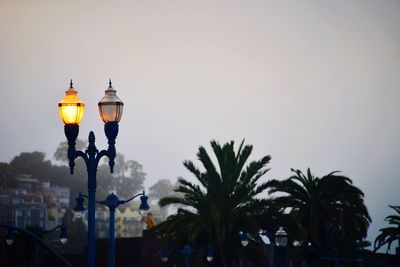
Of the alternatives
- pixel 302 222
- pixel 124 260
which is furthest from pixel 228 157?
pixel 124 260

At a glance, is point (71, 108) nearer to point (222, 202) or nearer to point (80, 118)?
point (80, 118)

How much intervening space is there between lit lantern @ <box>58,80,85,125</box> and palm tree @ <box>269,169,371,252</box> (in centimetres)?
3220

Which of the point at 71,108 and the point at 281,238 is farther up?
the point at 71,108

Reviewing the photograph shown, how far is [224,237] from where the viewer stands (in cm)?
4194

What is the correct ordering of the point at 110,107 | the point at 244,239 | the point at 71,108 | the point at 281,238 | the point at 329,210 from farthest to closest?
the point at 329,210 < the point at 244,239 < the point at 281,238 < the point at 110,107 < the point at 71,108

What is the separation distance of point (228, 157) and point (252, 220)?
144 inches

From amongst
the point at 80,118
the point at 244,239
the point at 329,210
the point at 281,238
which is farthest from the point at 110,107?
the point at 329,210

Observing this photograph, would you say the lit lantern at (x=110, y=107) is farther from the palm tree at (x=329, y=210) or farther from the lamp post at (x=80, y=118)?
the palm tree at (x=329, y=210)

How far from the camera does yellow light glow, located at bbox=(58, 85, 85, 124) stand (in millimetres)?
19109

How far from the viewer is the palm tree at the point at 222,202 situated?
43062 mm

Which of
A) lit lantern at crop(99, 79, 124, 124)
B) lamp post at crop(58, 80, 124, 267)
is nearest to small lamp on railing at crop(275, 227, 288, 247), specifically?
lamp post at crop(58, 80, 124, 267)

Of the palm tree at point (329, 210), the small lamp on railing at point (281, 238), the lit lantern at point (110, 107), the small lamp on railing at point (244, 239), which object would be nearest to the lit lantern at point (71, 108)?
the lit lantern at point (110, 107)

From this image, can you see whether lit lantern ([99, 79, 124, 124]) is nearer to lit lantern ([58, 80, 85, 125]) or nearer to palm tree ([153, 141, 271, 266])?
lit lantern ([58, 80, 85, 125])

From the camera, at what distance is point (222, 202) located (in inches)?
1724
